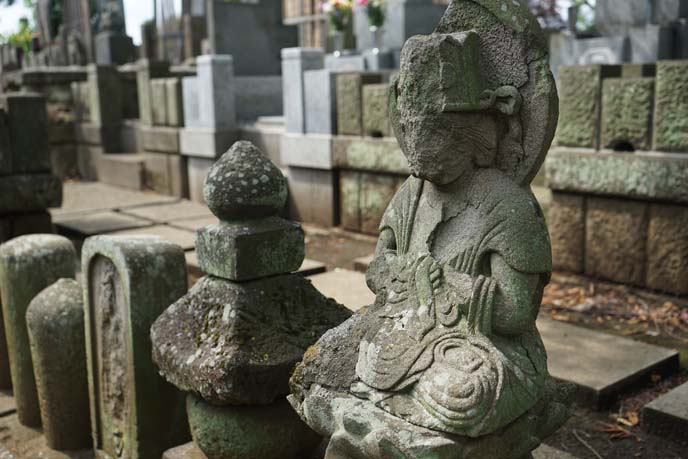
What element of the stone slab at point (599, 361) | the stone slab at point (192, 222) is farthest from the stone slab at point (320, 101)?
A: the stone slab at point (599, 361)

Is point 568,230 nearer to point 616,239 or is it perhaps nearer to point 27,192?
point 616,239

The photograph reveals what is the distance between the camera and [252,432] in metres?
2.61

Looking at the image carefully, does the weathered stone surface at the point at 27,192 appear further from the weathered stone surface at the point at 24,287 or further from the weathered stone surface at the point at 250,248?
the weathered stone surface at the point at 250,248

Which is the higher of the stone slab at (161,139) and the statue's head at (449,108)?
the statue's head at (449,108)

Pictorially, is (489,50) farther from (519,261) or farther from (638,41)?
(638,41)

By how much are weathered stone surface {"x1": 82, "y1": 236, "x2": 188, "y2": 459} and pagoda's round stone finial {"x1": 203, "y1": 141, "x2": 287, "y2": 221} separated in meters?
0.45

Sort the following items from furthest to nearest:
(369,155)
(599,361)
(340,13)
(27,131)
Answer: (340,13), (369,155), (27,131), (599,361)

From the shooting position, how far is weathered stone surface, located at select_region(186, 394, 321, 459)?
2611mm

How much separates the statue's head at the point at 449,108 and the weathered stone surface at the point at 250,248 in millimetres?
719

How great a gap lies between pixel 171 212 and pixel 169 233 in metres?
1.28

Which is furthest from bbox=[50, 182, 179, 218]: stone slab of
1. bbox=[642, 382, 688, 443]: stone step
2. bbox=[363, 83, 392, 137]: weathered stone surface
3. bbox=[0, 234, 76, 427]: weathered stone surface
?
bbox=[642, 382, 688, 443]: stone step

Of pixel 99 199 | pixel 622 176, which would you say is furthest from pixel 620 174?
pixel 99 199

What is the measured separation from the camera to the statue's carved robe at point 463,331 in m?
1.89

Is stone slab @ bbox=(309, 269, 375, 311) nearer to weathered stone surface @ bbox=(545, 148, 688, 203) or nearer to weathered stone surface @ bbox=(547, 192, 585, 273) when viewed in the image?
weathered stone surface @ bbox=(547, 192, 585, 273)
